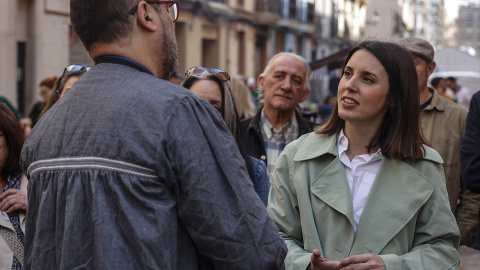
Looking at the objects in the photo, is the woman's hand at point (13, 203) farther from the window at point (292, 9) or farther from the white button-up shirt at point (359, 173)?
the window at point (292, 9)

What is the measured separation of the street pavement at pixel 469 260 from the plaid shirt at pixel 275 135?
4.49 ft

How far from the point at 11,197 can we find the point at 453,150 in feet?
9.01

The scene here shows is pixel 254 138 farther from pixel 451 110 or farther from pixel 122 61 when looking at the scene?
pixel 122 61

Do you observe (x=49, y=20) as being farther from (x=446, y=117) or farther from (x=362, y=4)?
(x=362, y=4)

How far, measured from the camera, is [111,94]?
2.02 metres

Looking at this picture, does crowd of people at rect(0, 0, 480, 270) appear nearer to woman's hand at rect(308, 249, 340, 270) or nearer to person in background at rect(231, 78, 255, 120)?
woman's hand at rect(308, 249, 340, 270)

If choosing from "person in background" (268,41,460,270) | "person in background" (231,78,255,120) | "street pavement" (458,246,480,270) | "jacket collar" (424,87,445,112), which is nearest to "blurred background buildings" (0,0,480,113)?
"person in background" (268,41,460,270)

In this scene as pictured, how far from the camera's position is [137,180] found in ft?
6.40

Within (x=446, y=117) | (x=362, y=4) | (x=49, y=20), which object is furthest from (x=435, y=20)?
(x=446, y=117)

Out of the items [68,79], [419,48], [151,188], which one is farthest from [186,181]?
[68,79]

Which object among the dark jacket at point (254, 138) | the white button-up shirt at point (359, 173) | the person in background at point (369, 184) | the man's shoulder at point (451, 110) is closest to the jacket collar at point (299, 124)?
the dark jacket at point (254, 138)

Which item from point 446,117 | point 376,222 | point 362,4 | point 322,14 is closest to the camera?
point 376,222

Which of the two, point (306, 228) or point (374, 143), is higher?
point (374, 143)

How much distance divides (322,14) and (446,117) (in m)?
36.8
